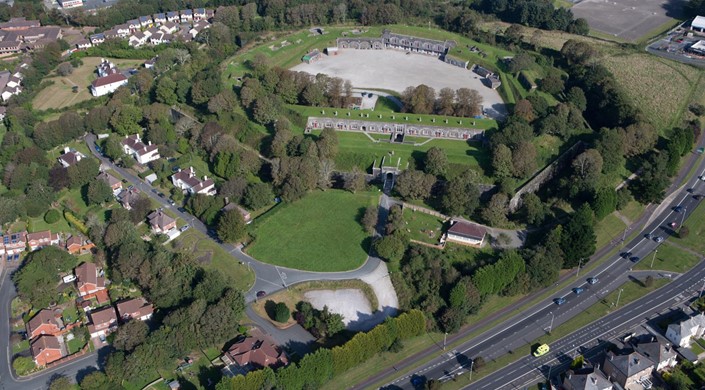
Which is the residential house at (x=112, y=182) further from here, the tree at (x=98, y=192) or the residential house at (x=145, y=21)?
the residential house at (x=145, y=21)

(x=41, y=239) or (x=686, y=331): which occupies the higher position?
(x=686, y=331)

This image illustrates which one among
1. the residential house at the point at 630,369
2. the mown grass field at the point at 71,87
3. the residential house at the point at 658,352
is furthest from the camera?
the mown grass field at the point at 71,87

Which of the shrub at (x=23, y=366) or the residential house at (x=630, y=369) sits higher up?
the residential house at (x=630, y=369)

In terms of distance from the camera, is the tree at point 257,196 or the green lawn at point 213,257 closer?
the green lawn at point 213,257

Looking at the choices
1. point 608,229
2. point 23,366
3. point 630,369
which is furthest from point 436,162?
point 23,366

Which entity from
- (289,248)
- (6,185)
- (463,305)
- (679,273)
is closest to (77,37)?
(6,185)

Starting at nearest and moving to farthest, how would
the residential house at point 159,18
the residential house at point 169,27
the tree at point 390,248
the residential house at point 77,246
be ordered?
the tree at point 390,248 → the residential house at point 77,246 → the residential house at point 169,27 → the residential house at point 159,18

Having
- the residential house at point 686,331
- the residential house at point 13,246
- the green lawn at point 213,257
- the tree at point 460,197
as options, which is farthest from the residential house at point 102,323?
the residential house at point 686,331

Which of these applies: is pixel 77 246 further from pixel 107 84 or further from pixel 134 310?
pixel 107 84

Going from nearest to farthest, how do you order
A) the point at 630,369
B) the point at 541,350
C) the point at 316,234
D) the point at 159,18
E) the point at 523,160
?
the point at 630,369
the point at 541,350
the point at 316,234
the point at 523,160
the point at 159,18
